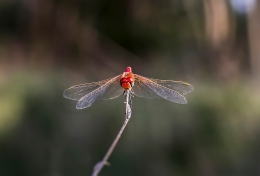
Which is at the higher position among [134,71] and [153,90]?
[134,71]

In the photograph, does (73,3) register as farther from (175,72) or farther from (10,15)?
(175,72)

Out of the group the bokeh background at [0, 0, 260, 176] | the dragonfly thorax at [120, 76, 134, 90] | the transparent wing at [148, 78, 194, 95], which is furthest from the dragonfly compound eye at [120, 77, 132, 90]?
the bokeh background at [0, 0, 260, 176]

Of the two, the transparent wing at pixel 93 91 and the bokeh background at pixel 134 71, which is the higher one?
the bokeh background at pixel 134 71

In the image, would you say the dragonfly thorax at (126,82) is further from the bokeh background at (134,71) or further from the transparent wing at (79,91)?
the bokeh background at (134,71)

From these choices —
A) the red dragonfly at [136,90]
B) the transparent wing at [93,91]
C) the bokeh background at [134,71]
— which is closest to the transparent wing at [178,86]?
the red dragonfly at [136,90]


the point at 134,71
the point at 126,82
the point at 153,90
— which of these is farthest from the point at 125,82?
the point at 134,71

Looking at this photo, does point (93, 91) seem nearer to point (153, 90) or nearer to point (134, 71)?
point (153, 90)

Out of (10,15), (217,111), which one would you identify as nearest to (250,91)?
(217,111)
